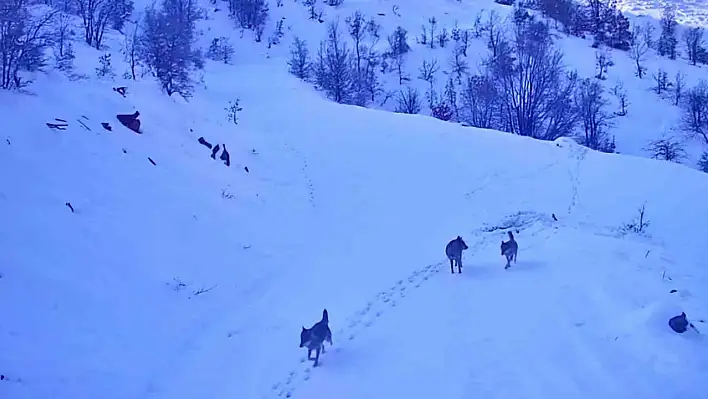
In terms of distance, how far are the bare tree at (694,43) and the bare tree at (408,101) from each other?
27.4m

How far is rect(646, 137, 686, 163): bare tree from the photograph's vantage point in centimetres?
3994

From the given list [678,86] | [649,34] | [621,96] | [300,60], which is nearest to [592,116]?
[621,96]

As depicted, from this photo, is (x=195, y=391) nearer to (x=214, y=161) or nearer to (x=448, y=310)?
(x=448, y=310)

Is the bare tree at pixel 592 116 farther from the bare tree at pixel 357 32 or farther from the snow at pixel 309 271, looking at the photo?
the snow at pixel 309 271

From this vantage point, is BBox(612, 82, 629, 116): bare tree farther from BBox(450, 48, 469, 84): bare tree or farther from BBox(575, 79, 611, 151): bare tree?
BBox(450, 48, 469, 84): bare tree

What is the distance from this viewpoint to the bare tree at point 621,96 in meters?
47.8

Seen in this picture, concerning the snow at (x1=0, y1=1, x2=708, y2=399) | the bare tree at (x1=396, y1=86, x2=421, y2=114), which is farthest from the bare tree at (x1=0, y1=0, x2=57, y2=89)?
the bare tree at (x1=396, y1=86, x2=421, y2=114)

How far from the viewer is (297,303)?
1023 cm

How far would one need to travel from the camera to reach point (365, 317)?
368 inches

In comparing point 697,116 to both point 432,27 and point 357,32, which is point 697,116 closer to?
point 432,27

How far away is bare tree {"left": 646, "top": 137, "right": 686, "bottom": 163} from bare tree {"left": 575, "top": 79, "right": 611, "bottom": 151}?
10.9ft

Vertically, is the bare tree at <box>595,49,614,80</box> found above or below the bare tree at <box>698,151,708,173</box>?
above

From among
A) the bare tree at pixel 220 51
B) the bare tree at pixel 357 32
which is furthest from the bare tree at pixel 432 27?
the bare tree at pixel 220 51

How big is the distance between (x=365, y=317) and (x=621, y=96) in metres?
46.3
